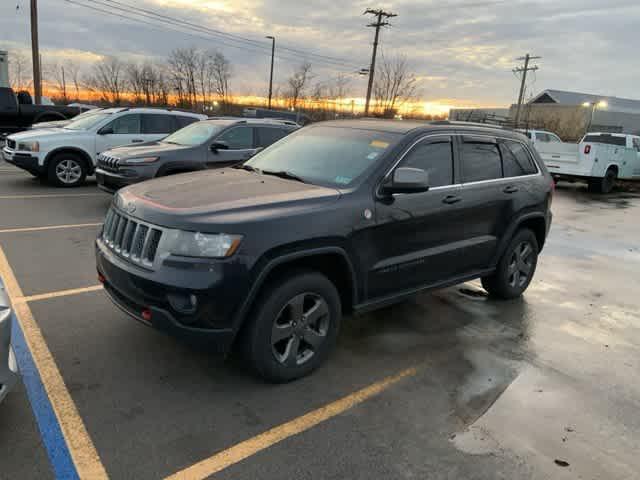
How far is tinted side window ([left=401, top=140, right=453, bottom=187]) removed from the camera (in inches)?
159

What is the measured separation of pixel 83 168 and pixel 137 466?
956cm

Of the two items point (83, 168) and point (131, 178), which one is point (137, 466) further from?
point (83, 168)

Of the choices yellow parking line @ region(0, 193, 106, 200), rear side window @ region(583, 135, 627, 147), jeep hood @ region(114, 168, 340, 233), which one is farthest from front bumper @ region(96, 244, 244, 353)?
rear side window @ region(583, 135, 627, 147)

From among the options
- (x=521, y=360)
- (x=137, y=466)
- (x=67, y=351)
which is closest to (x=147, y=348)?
(x=67, y=351)

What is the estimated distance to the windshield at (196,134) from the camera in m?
8.89

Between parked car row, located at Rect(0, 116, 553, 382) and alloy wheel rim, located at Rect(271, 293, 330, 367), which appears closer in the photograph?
parked car row, located at Rect(0, 116, 553, 382)

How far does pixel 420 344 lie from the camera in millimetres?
4219

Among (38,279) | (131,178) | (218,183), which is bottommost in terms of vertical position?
(38,279)

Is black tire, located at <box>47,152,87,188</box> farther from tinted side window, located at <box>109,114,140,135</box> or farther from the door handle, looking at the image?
the door handle

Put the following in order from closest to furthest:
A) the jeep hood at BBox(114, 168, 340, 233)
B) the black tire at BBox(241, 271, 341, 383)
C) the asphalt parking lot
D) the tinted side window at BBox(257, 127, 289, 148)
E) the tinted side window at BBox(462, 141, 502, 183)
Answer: the asphalt parking lot
the jeep hood at BBox(114, 168, 340, 233)
the black tire at BBox(241, 271, 341, 383)
the tinted side window at BBox(462, 141, 502, 183)
the tinted side window at BBox(257, 127, 289, 148)

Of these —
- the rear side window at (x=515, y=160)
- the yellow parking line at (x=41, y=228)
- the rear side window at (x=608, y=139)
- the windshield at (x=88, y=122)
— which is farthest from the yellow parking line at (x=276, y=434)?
the rear side window at (x=608, y=139)

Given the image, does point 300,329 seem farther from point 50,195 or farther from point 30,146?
point 30,146

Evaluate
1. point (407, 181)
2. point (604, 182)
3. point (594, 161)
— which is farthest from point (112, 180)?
point (604, 182)

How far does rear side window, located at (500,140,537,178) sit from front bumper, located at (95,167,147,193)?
5642 mm
